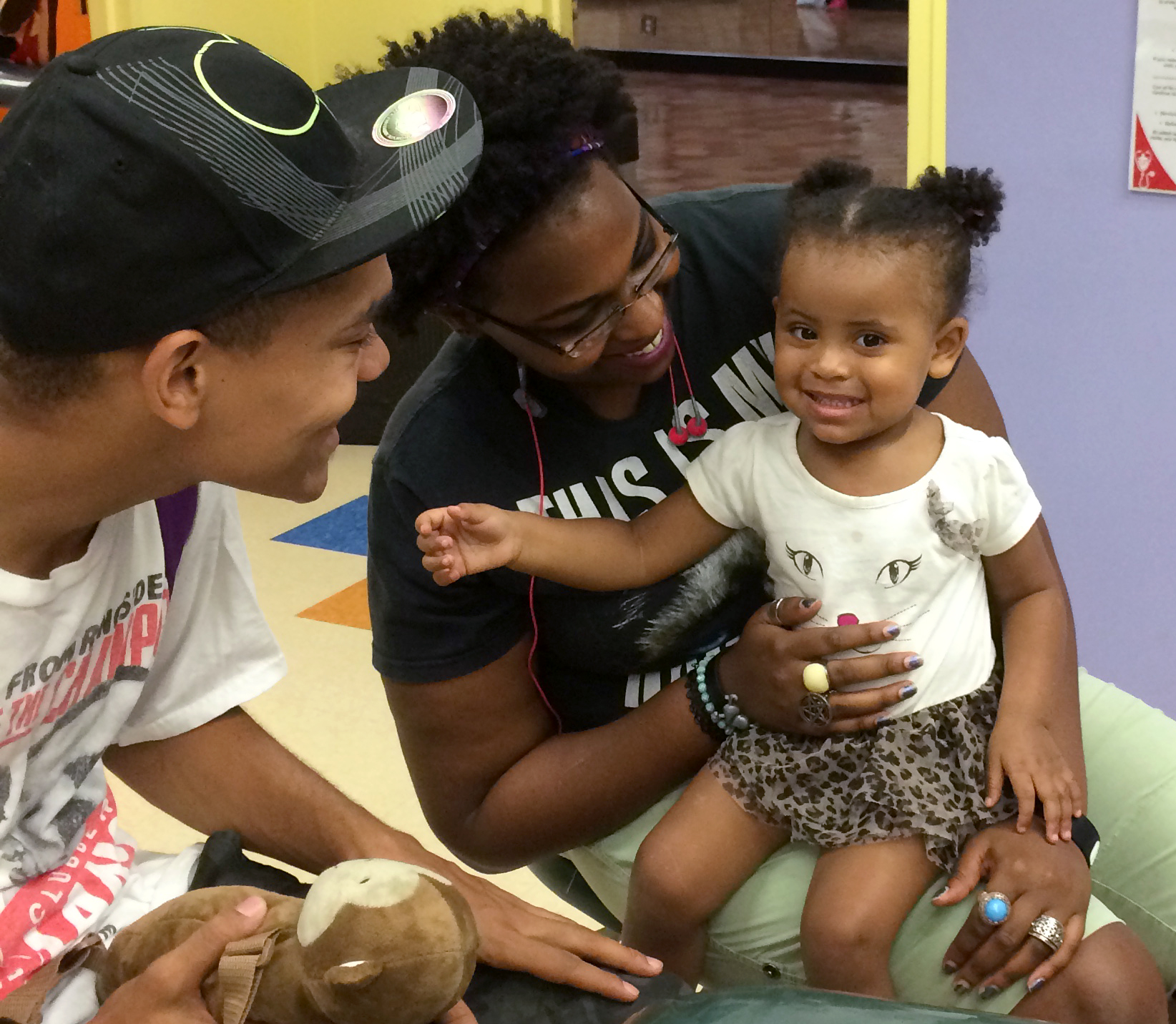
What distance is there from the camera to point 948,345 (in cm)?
123

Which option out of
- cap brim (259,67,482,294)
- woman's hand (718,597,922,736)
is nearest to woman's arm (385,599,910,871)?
woman's hand (718,597,922,736)

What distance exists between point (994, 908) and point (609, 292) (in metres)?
0.64

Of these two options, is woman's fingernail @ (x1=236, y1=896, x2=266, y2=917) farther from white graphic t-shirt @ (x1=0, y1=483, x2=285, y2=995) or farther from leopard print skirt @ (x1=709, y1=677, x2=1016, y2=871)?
leopard print skirt @ (x1=709, y1=677, x2=1016, y2=871)

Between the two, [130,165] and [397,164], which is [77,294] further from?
[397,164]

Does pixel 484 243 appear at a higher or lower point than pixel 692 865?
higher

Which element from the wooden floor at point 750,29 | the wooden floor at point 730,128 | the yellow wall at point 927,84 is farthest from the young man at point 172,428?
the wooden floor at point 730,128

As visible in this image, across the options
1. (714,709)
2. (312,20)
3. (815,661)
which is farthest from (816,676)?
(312,20)

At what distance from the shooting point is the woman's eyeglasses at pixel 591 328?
117cm

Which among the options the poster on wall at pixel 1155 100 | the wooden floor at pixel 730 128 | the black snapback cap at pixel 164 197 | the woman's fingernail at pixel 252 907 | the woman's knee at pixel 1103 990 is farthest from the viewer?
the wooden floor at pixel 730 128

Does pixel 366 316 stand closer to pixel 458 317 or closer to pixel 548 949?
pixel 458 317

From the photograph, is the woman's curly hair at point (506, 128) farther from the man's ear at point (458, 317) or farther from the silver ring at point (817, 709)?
the silver ring at point (817, 709)

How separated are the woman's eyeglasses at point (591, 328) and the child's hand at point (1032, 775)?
1.72ft

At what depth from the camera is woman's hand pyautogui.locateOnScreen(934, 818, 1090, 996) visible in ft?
3.57

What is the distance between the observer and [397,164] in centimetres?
91
